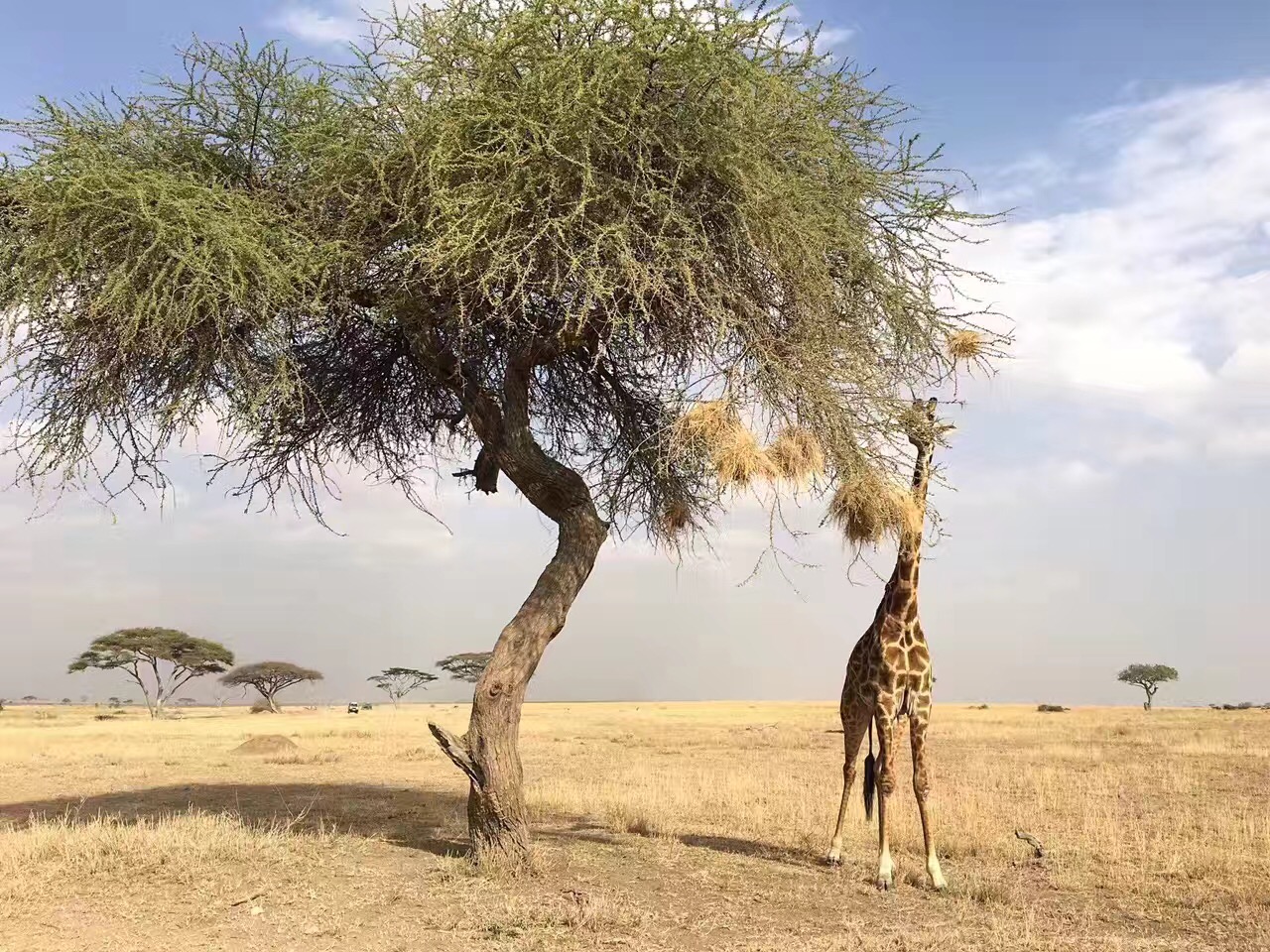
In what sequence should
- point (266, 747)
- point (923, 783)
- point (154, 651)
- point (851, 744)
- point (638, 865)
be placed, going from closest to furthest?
point (923, 783)
point (638, 865)
point (851, 744)
point (266, 747)
point (154, 651)

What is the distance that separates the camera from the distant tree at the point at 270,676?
61.1m

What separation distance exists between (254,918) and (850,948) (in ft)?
14.4

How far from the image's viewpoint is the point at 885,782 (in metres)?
9.24

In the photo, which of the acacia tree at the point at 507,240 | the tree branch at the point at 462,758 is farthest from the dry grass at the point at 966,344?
the tree branch at the point at 462,758

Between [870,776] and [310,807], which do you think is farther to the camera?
[310,807]

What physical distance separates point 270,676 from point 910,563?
5747 centimetres

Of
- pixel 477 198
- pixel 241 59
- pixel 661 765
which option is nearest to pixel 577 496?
pixel 477 198

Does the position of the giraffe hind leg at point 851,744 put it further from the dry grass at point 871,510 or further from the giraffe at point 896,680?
the dry grass at point 871,510

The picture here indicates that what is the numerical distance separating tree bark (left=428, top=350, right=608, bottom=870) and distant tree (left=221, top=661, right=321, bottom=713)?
54.6 m

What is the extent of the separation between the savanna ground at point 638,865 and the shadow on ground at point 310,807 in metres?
0.08

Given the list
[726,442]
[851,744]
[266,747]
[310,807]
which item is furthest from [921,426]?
[266,747]

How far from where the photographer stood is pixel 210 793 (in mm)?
15914

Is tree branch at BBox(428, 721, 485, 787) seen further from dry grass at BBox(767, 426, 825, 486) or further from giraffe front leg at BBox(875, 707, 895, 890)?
dry grass at BBox(767, 426, 825, 486)

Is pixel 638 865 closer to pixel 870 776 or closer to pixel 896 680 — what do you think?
pixel 870 776
